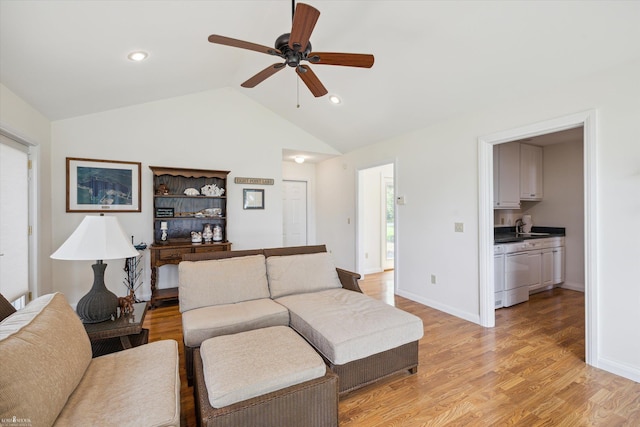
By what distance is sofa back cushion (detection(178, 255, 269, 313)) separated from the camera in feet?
8.16

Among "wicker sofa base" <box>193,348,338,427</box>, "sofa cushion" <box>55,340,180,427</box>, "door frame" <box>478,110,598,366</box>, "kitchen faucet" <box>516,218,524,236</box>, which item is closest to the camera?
"sofa cushion" <box>55,340,180,427</box>

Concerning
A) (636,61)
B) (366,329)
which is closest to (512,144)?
(636,61)

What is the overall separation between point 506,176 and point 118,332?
4.92 m

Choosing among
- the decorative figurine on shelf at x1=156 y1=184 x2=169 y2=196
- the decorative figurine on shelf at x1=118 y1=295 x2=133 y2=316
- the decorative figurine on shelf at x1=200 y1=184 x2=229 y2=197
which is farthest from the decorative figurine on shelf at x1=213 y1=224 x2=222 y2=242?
the decorative figurine on shelf at x1=118 y1=295 x2=133 y2=316

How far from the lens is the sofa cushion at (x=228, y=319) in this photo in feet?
6.77

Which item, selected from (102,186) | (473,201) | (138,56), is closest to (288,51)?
(138,56)

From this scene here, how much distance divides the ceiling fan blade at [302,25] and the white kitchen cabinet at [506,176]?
349 cm

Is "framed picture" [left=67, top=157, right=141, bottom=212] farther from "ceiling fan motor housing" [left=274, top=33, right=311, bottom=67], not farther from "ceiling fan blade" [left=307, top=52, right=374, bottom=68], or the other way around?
"ceiling fan blade" [left=307, top=52, right=374, bottom=68]

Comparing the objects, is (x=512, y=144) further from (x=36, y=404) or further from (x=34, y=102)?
(x=34, y=102)

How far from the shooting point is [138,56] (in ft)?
8.87

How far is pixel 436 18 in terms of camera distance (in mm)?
2273

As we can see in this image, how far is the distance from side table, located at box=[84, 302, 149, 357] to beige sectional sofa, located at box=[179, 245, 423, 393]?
309 mm

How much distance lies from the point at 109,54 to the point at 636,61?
414cm

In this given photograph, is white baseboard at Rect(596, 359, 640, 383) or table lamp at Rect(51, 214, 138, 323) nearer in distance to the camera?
table lamp at Rect(51, 214, 138, 323)
